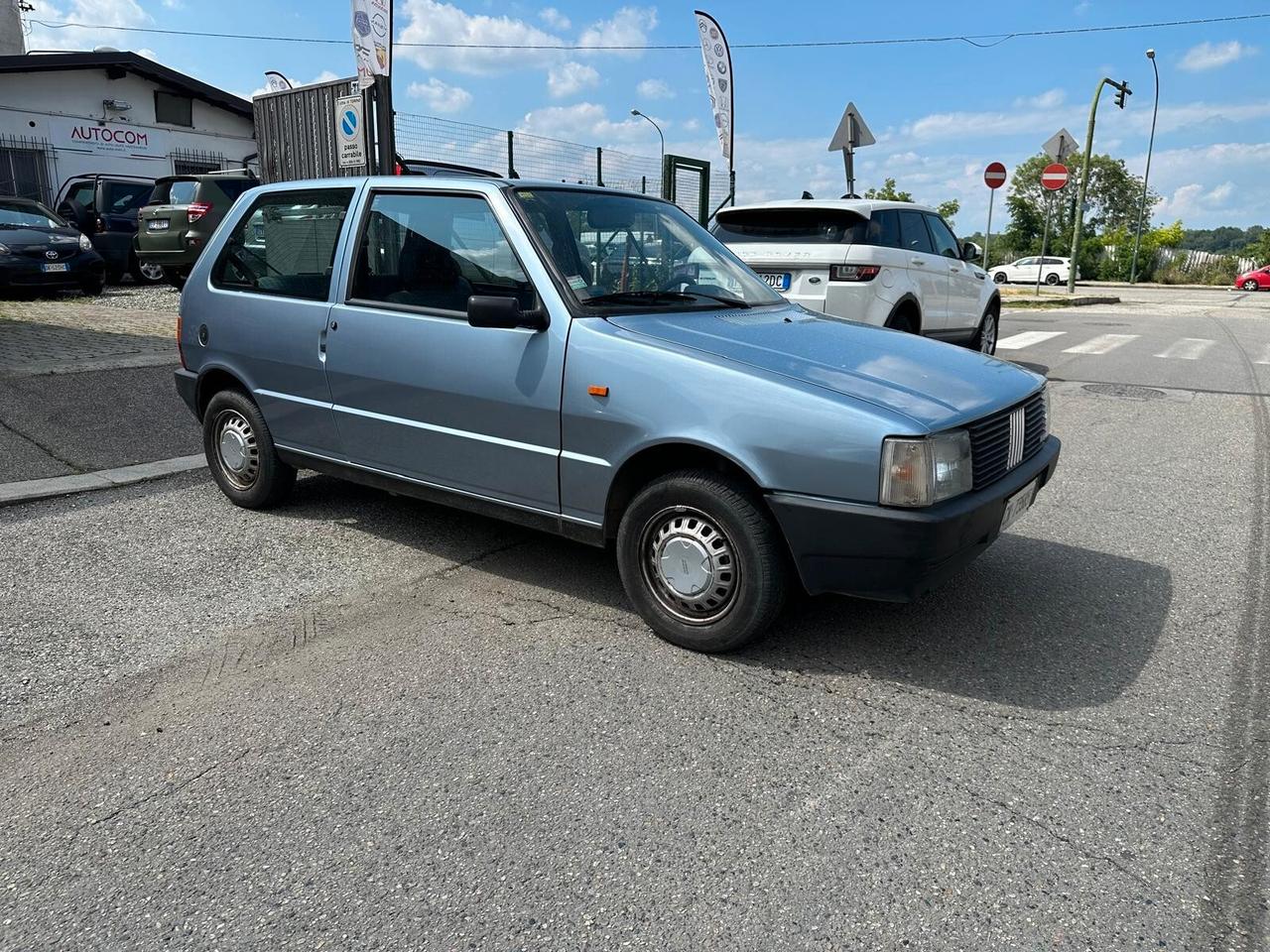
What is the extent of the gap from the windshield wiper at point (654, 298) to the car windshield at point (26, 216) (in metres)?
12.6

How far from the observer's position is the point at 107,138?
2233 centimetres

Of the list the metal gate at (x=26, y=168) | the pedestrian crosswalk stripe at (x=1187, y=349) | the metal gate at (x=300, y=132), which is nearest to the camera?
the metal gate at (x=300, y=132)

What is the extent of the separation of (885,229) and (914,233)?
0.71m

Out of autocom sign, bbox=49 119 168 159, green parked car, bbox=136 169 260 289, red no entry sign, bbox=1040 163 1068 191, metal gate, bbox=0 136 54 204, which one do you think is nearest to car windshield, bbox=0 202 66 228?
green parked car, bbox=136 169 260 289

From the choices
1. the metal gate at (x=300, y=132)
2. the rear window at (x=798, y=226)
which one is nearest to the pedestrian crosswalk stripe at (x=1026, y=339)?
the rear window at (x=798, y=226)

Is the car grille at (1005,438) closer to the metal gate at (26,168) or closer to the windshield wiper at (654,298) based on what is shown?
the windshield wiper at (654,298)

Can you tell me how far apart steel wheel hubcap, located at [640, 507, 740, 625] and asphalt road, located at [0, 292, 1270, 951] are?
0.20 meters

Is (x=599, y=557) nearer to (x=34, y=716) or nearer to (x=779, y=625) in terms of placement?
(x=779, y=625)

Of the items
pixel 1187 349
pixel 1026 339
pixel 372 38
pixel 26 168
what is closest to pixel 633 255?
pixel 372 38

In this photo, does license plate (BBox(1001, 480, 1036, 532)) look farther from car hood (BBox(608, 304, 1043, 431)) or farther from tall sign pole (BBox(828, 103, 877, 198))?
tall sign pole (BBox(828, 103, 877, 198))

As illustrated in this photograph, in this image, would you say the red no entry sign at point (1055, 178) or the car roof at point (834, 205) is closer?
the car roof at point (834, 205)

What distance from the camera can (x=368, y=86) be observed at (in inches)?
376

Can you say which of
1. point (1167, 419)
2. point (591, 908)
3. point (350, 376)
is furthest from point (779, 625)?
point (1167, 419)

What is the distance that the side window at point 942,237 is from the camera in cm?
973
